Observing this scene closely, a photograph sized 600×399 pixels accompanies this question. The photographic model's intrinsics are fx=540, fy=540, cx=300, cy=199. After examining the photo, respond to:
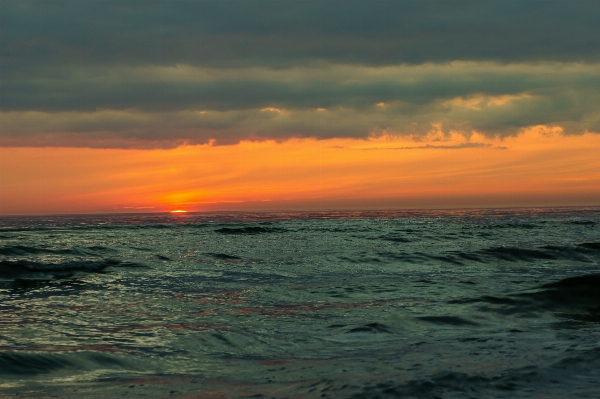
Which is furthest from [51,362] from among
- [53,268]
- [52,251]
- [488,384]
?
[52,251]

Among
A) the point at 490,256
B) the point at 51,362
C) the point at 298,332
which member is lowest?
the point at 490,256

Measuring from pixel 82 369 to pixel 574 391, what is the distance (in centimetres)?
541

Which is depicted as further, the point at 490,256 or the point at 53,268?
the point at 490,256

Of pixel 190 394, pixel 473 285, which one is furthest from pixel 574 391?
pixel 473 285

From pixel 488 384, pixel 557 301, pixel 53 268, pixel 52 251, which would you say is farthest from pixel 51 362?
pixel 52 251

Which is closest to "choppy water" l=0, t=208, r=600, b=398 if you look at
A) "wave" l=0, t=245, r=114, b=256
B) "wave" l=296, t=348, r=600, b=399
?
"wave" l=296, t=348, r=600, b=399

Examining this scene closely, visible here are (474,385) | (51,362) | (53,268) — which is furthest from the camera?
(53,268)

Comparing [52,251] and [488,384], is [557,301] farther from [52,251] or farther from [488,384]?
[52,251]

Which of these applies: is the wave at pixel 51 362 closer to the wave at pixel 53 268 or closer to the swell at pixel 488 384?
the swell at pixel 488 384

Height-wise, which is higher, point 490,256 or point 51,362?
point 51,362

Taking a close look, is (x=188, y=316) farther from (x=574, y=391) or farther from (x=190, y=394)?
(x=574, y=391)

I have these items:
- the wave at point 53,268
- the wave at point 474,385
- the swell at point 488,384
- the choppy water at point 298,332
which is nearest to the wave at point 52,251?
the wave at point 53,268

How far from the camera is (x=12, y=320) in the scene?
30.3ft

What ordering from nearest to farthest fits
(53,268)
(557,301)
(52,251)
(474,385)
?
(474,385), (557,301), (53,268), (52,251)
